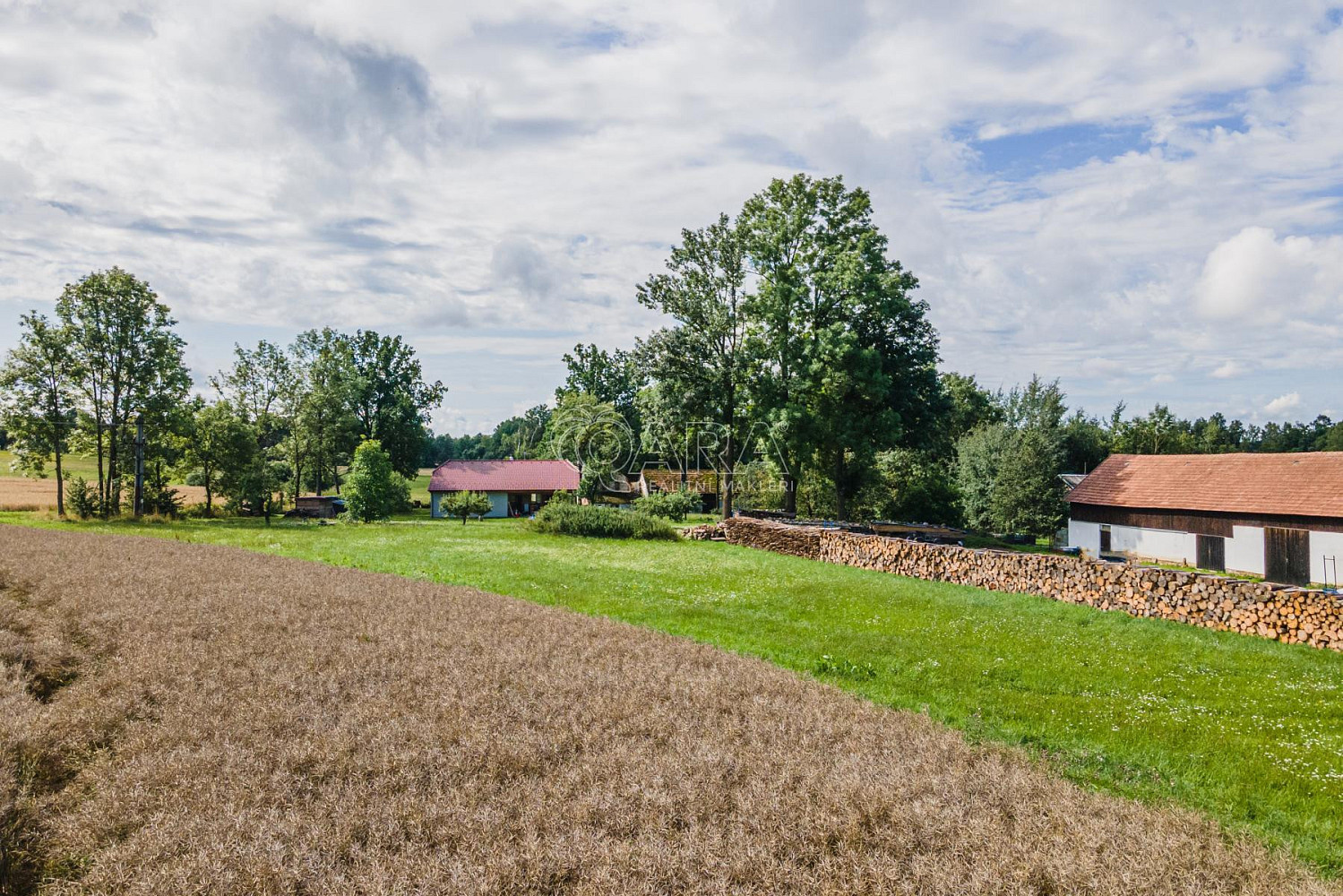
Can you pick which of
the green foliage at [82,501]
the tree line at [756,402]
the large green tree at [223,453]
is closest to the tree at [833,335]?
the tree line at [756,402]

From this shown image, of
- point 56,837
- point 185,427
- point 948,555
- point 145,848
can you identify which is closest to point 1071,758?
point 145,848

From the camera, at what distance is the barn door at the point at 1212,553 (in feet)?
94.7

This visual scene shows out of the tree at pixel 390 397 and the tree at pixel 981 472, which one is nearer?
the tree at pixel 981 472

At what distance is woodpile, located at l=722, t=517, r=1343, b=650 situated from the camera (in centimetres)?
1441

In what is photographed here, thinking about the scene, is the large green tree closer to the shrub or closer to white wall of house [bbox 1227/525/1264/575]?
the shrub

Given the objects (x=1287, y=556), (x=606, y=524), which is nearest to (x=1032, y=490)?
(x=1287, y=556)

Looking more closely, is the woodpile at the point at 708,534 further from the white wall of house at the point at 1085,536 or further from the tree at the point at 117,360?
the tree at the point at 117,360

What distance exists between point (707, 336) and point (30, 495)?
176ft

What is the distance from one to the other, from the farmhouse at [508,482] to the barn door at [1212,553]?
4580 centimetres

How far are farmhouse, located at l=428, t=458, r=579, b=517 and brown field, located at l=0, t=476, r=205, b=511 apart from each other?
63.2ft

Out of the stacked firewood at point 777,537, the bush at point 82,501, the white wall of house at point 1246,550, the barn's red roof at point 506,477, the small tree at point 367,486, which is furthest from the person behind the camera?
the barn's red roof at point 506,477

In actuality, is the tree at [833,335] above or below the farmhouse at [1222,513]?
above

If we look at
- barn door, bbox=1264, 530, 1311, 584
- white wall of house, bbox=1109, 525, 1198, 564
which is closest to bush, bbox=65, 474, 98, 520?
white wall of house, bbox=1109, 525, 1198, 564

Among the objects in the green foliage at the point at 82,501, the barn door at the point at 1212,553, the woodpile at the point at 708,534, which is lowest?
the barn door at the point at 1212,553
